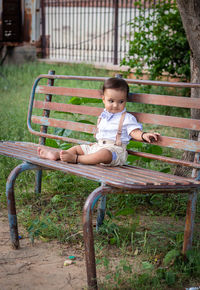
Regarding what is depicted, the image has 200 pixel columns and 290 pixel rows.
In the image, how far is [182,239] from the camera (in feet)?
9.29

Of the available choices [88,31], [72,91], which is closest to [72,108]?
[72,91]

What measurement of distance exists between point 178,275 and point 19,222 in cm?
136

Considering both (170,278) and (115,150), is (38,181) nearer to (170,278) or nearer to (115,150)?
(115,150)

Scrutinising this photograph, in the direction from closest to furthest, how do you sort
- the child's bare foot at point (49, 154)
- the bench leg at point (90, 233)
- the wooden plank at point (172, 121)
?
the bench leg at point (90, 233) → the wooden plank at point (172, 121) → the child's bare foot at point (49, 154)

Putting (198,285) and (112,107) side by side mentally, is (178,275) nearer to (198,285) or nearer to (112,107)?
(198,285)

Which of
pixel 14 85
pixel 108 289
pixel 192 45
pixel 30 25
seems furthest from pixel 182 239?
pixel 30 25

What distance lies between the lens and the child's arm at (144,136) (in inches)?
108

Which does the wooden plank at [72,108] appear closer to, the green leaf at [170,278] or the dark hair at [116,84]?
the dark hair at [116,84]

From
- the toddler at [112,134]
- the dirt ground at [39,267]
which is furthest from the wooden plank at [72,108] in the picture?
the dirt ground at [39,267]

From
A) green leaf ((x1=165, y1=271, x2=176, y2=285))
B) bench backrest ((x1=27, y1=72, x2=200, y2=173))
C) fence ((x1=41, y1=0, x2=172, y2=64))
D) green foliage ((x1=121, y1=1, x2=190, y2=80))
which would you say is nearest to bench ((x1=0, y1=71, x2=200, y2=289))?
bench backrest ((x1=27, y1=72, x2=200, y2=173))

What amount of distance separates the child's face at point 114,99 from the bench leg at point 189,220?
0.79 m

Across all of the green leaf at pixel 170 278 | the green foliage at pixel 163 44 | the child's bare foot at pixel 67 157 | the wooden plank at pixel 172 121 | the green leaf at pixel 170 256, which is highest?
the green foliage at pixel 163 44

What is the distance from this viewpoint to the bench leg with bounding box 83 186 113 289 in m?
2.25

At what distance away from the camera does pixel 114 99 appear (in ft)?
9.59
